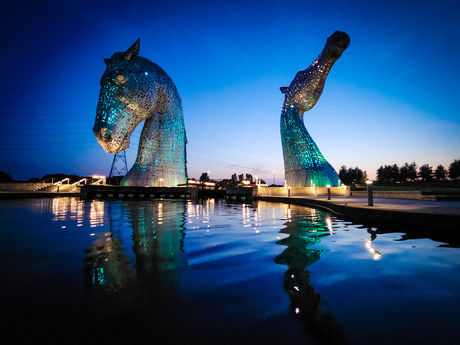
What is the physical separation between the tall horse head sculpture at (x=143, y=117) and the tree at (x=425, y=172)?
103m

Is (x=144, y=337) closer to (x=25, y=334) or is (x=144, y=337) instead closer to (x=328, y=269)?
(x=25, y=334)

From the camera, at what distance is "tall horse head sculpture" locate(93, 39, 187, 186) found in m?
18.9

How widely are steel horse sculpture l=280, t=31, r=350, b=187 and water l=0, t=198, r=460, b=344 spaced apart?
19.1 metres

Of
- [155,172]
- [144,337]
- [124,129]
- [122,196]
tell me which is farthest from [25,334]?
[122,196]

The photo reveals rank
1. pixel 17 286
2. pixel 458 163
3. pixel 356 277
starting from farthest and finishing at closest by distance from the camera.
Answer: pixel 458 163, pixel 356 277, pixel 17 286

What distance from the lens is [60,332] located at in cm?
166

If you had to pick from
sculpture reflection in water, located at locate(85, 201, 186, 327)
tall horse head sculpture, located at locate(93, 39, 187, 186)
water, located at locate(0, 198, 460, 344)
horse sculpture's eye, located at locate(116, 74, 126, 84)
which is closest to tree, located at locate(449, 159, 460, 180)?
tall horse head sculpture, located at locate(93, 39, 187, 186)

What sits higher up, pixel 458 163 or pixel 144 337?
pixel 458 163

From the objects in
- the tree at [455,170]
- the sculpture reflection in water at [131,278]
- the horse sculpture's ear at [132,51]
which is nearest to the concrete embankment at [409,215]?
the sculpture reflection in water at [131,278]

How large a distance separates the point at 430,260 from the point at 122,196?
979 inches

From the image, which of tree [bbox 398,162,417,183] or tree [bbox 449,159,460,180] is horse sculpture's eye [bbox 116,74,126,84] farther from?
tree [bbox 398,162,417,183]

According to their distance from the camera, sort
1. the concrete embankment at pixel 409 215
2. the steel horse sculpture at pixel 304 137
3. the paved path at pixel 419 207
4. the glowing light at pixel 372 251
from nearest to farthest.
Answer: the glowing light at pixel 372 251, the concrete embankment at pixel 409 215, the paved path at pixel 419 207, the steel horse sculpture at pixel 304 137

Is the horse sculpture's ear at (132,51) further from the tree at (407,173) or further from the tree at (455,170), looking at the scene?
the tree at (407,173)

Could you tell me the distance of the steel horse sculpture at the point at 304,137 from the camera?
74.8ft
